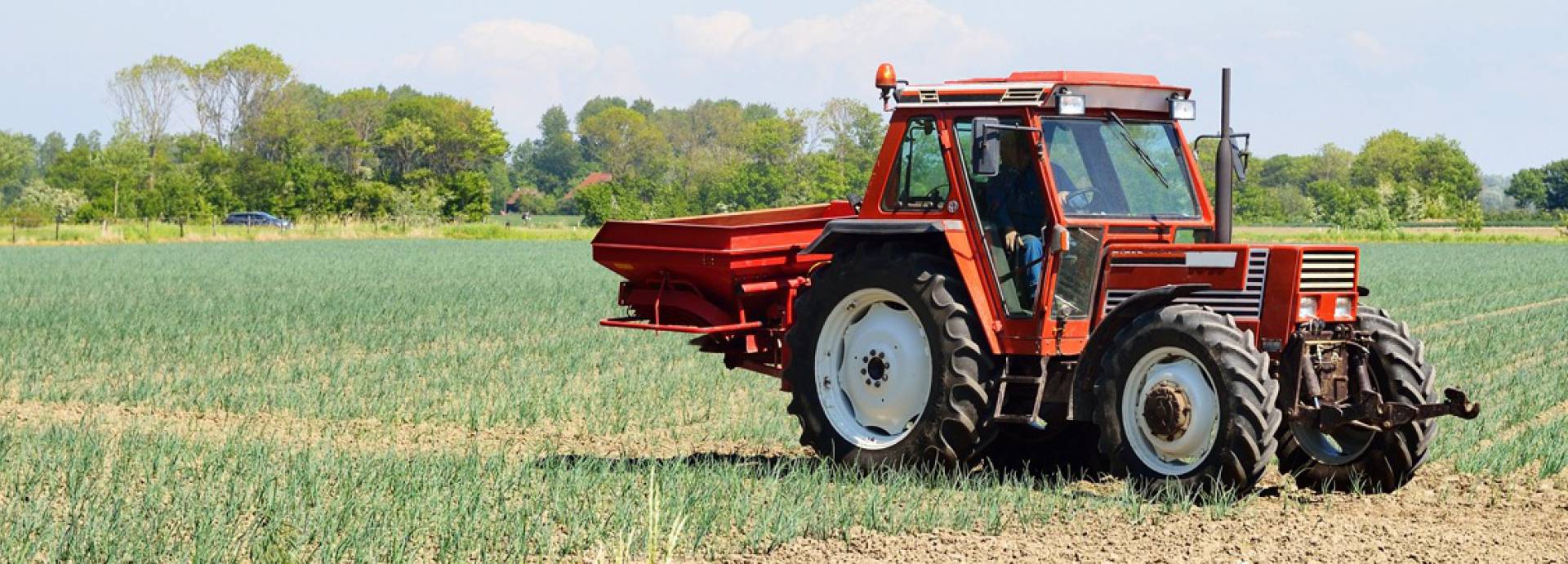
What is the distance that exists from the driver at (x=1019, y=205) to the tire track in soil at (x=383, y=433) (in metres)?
2.46

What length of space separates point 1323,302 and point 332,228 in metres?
61.8

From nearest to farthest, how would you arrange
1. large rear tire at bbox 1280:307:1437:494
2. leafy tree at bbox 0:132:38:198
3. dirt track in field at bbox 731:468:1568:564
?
1. dirt track in field at bbox 731:468:1568:564
2. large rear tire at bbox 1280:307:1437:494
3. leafy tree at bbox 0:132:38:198

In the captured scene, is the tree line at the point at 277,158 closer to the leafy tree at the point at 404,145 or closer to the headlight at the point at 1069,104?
the leafy tree at the point at 404,145

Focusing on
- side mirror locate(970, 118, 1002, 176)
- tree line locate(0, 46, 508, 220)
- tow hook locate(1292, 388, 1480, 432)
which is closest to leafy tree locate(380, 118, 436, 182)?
tree line locate(0, 46, 508, 220)

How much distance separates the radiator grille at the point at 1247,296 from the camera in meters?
8.13

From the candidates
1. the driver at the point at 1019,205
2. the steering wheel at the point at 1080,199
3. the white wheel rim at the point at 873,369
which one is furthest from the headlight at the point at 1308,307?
the white wheel rim at the point at 873,369

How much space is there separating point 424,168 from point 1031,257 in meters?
85.4

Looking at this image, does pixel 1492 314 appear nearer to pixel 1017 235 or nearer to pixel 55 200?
pixel 1017 235

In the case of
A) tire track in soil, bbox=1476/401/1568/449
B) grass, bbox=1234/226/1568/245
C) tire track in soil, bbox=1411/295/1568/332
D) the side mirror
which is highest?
the side mirror

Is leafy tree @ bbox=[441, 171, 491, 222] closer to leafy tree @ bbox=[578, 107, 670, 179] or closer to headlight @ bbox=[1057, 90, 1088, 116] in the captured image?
leafy tree @ bbox=[578, 107, 670, 179]

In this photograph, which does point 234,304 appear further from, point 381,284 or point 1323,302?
point 1323,302

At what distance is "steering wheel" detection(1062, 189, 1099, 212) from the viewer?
855cm

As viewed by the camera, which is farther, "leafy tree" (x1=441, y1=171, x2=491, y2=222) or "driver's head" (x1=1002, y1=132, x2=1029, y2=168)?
"leafy tree" (x1=441, y1=171, x2=491, y2=222)

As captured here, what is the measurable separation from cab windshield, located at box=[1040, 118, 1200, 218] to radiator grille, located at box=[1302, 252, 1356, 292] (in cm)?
86
